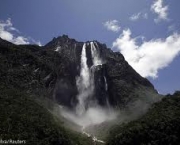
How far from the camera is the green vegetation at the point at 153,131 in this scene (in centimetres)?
12781

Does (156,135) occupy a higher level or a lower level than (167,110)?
lower

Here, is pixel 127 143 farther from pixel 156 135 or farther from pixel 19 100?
pixel 19 100

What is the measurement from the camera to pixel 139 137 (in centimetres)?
13325

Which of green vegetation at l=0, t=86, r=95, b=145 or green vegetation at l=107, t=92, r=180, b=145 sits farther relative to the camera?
green vegetation at l=107, t=92, r=180, b=145

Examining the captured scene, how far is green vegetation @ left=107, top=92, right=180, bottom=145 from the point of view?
127812mm

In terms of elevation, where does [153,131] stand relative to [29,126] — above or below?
below

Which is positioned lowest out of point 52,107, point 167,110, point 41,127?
point 41,127

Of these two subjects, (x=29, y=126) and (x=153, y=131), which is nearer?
(x=153, y=131)

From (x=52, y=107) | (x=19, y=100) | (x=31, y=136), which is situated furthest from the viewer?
(x=52, y=107)

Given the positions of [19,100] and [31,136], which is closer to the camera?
[31,136]

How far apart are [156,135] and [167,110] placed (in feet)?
79.7

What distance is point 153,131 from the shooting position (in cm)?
13238

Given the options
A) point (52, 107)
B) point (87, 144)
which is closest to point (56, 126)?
point (87, 144)

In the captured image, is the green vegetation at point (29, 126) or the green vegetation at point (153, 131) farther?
the green vegetation at point (153, 131)
